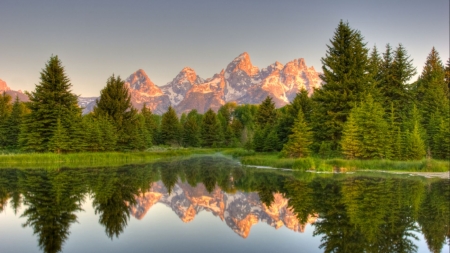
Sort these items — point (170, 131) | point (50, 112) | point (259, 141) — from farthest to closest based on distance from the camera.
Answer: point (170, 131)
point (259, 141)
point (50, 112)

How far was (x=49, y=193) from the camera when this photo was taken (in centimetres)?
1655

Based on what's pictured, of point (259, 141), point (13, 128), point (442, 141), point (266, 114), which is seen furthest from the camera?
point (266, 114)

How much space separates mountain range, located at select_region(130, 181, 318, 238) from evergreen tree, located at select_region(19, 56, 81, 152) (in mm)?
24349

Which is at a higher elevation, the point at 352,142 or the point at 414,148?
the point at 352,142

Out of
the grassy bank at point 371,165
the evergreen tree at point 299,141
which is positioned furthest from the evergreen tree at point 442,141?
the evergreen tree at point 299,141

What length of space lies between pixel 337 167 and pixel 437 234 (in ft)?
54.5

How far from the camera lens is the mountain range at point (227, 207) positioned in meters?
12.0

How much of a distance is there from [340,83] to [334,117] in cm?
341

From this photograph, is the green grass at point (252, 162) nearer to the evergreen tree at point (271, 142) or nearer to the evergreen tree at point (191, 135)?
the evergreen tree at point (271, 142)

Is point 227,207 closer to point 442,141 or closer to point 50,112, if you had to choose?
point 442,141

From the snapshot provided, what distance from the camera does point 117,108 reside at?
1889 inches

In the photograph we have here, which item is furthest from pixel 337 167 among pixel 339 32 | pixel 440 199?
pixel 339 32

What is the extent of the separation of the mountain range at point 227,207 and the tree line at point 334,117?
49.8 feet

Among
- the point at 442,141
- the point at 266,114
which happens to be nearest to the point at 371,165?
the point at 442,141
